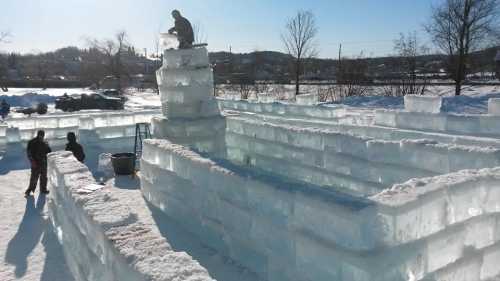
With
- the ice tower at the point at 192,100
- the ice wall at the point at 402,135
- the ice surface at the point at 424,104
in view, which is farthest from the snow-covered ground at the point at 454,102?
the ice tower at the point at 192,100

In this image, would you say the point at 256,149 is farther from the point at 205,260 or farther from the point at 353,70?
the point at 353,70

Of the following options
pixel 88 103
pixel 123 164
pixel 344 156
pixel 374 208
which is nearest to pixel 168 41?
pixel 123 164

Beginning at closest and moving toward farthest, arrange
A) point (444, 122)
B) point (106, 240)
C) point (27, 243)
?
point (106, 240)
point (27, 243)
point (444, 122)

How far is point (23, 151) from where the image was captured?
11.4 meters

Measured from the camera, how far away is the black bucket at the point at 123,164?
30.1 ft

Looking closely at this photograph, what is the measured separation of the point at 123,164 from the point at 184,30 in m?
3.25

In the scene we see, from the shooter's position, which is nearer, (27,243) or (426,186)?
Result: (426,186)

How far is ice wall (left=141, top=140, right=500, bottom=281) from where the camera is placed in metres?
3.08

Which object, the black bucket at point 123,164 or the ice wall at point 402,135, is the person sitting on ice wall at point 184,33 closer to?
the black bucket at point 123,164

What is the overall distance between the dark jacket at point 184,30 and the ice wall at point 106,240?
450 cm

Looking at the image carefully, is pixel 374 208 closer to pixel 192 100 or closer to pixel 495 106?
pixel 192 100

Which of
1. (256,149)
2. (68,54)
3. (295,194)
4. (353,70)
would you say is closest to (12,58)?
(68,54)

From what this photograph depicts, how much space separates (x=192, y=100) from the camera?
8969 mm

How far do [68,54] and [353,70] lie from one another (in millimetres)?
98975
